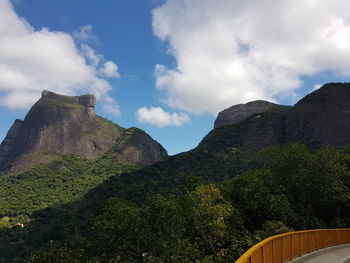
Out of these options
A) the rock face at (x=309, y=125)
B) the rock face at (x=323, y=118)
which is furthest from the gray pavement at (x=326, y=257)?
the rock face at (x=323, y=118)

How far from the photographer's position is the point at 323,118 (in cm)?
14738

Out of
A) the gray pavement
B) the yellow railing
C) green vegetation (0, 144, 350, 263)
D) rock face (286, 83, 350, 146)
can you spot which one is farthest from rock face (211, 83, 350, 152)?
the gray pavement

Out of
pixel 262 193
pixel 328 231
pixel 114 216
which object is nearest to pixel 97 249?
pixel 114 216

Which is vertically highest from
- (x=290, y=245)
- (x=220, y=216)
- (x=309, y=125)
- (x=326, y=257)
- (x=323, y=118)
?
(x=323, y=118)

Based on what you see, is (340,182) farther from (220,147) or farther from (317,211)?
(220,147)

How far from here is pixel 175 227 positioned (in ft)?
115

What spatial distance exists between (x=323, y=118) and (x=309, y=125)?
694 cm

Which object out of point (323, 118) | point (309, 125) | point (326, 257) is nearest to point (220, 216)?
point (326, 257)

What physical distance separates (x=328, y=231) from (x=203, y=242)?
10988mm

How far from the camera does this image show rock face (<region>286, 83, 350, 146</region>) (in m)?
138

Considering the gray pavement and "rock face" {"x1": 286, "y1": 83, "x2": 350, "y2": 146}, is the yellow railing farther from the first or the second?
"rock face" {"x1": 286, "y1": 83, "x2": 350, "y2": 146}

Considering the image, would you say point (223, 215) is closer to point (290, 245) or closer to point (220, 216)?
point (220, 216)

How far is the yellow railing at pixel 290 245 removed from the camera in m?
10.7

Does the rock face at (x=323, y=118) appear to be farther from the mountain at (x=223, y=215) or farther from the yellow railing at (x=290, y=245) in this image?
the yellow railing at (x=290, y=245)
